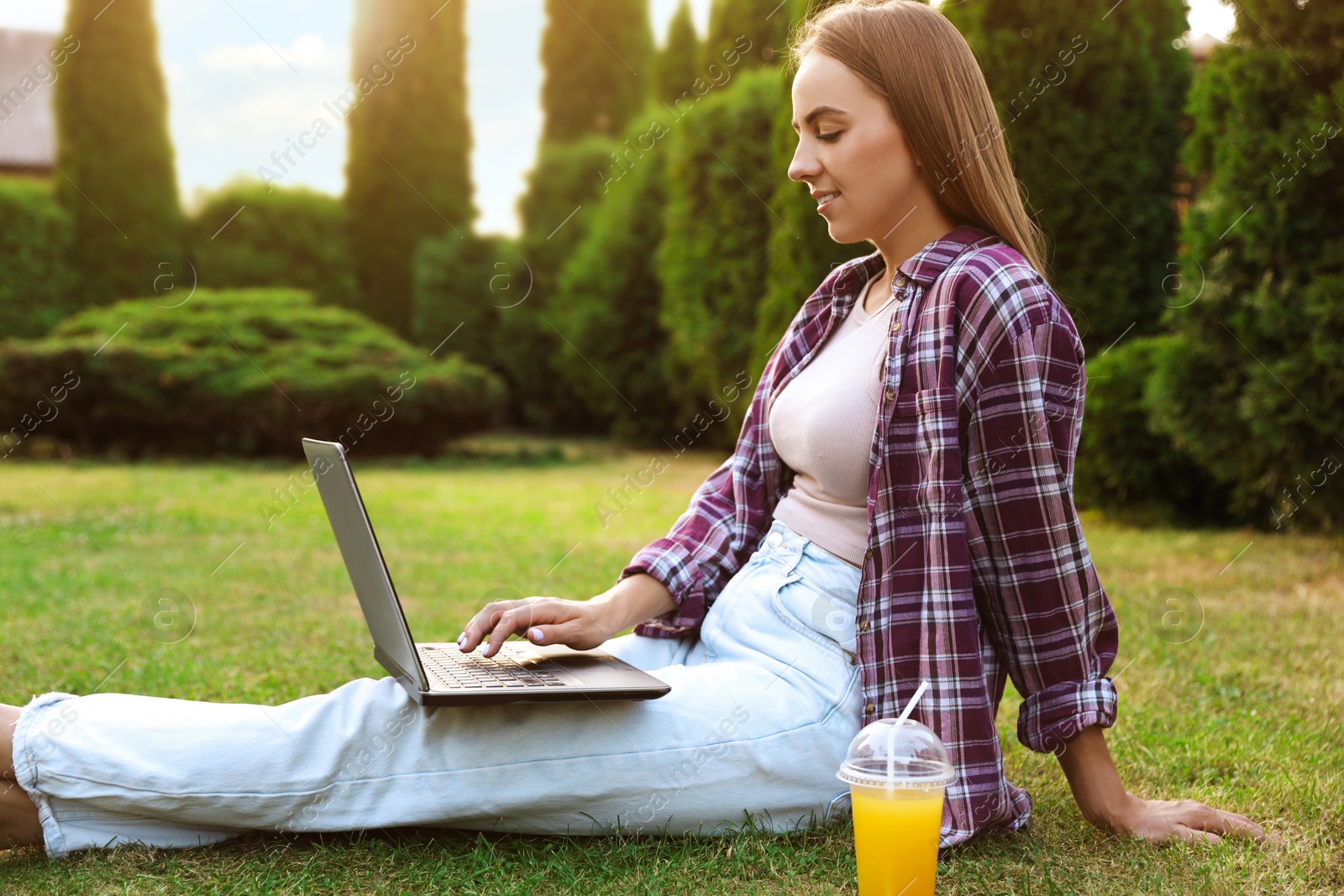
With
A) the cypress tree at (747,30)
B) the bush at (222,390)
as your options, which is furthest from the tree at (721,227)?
the bush at (222,390)

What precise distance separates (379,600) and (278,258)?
1343 cm

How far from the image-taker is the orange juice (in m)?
1.51

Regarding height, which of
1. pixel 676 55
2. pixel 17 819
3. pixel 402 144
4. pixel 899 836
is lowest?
pixel 899 836

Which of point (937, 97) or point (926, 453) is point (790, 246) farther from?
point (926, 453)

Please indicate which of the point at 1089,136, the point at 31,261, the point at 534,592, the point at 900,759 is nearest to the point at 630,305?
the point at 1089,136

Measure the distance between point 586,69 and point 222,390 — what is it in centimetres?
810

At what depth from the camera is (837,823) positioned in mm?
1981

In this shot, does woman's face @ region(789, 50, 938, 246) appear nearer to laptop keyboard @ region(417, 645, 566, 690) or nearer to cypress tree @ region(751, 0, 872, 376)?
laptop keyboard @ region(417, 645, 566, 690)

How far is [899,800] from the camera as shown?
4.94 ft

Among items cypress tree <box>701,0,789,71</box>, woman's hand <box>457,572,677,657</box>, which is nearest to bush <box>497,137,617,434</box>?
cypress tree <box>701,0,789,71</box>

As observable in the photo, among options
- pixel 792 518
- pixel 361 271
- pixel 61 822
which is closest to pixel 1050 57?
pixel 792 518

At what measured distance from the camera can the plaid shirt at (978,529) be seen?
1729mm

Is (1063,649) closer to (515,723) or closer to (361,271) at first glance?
(515,723)

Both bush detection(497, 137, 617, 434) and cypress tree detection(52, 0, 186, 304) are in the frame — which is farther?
bush detection(497, 137, 617, 434)
